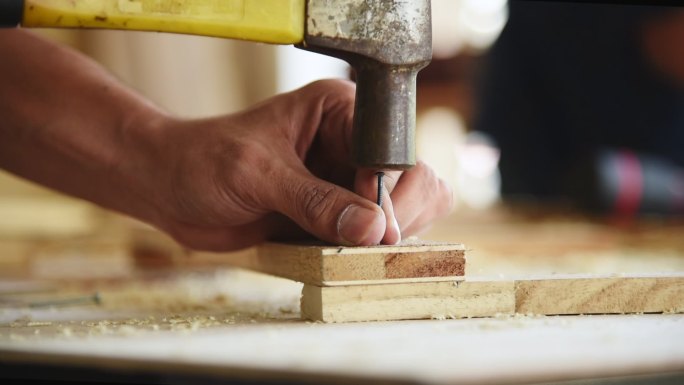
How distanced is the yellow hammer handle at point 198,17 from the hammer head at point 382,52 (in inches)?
1.6

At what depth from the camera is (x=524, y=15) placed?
5.08m

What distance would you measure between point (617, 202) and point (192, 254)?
2.04m

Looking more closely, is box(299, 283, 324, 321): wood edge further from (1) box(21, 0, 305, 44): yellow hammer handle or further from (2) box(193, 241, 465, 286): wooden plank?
(1) box(21, 0, 305, 44): yellow hammer handle

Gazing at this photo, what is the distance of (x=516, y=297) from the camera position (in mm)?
1215

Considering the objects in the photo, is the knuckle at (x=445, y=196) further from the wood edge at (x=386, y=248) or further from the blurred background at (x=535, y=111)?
the blurred background at (x=535, y=111)

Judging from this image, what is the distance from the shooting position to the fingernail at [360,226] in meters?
1.18

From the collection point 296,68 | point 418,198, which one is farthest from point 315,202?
point 296,68

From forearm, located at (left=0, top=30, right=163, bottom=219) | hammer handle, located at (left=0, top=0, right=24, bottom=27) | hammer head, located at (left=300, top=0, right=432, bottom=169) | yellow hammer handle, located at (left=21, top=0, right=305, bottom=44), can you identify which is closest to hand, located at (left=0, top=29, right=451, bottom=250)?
forearm, located at (left=0, top=30, right=163, bottom=219)

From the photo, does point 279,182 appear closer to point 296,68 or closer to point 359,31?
point 359,31

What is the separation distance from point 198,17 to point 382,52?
0.28 metres

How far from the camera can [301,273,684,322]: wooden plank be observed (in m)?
1.17

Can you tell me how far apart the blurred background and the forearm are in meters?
1.17

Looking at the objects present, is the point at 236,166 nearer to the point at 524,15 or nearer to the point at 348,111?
the point at 348,111

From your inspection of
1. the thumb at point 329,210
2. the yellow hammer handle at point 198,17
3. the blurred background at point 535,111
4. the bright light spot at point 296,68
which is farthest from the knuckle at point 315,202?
the bright light spot at point 296,68
